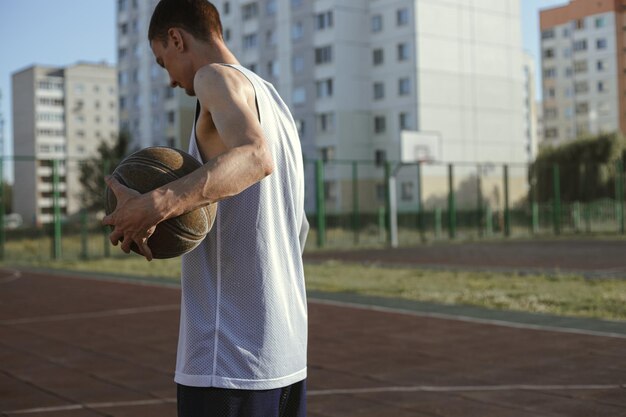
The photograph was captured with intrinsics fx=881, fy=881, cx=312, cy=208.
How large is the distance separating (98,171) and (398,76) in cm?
2784

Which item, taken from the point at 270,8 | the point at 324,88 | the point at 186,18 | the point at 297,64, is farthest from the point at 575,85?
the point at 186,18

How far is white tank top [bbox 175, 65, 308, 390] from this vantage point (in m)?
2.11

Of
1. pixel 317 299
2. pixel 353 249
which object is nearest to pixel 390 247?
pixel 353 249

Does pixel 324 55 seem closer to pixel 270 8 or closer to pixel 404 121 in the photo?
Answer: pixel 404 121

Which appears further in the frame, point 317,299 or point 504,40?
point 504,40

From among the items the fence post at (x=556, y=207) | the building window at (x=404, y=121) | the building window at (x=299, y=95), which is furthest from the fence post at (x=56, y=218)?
the building window at (x=299, y=95)

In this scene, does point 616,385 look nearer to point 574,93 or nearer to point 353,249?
point 353,249

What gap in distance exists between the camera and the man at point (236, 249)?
2.04 meters

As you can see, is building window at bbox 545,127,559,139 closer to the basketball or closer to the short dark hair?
the short dark hair

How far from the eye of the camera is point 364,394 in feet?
17.3

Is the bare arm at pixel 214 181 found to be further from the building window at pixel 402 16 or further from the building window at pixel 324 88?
the building window at pixel 324 88

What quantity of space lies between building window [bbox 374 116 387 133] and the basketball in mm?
50052

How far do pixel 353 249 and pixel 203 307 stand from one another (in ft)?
70.8

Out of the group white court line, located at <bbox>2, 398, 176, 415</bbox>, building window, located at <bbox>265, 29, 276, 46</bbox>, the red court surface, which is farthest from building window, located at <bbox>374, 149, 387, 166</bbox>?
white court line, located at <bbox>2, 398, 176, 415</bbox>
